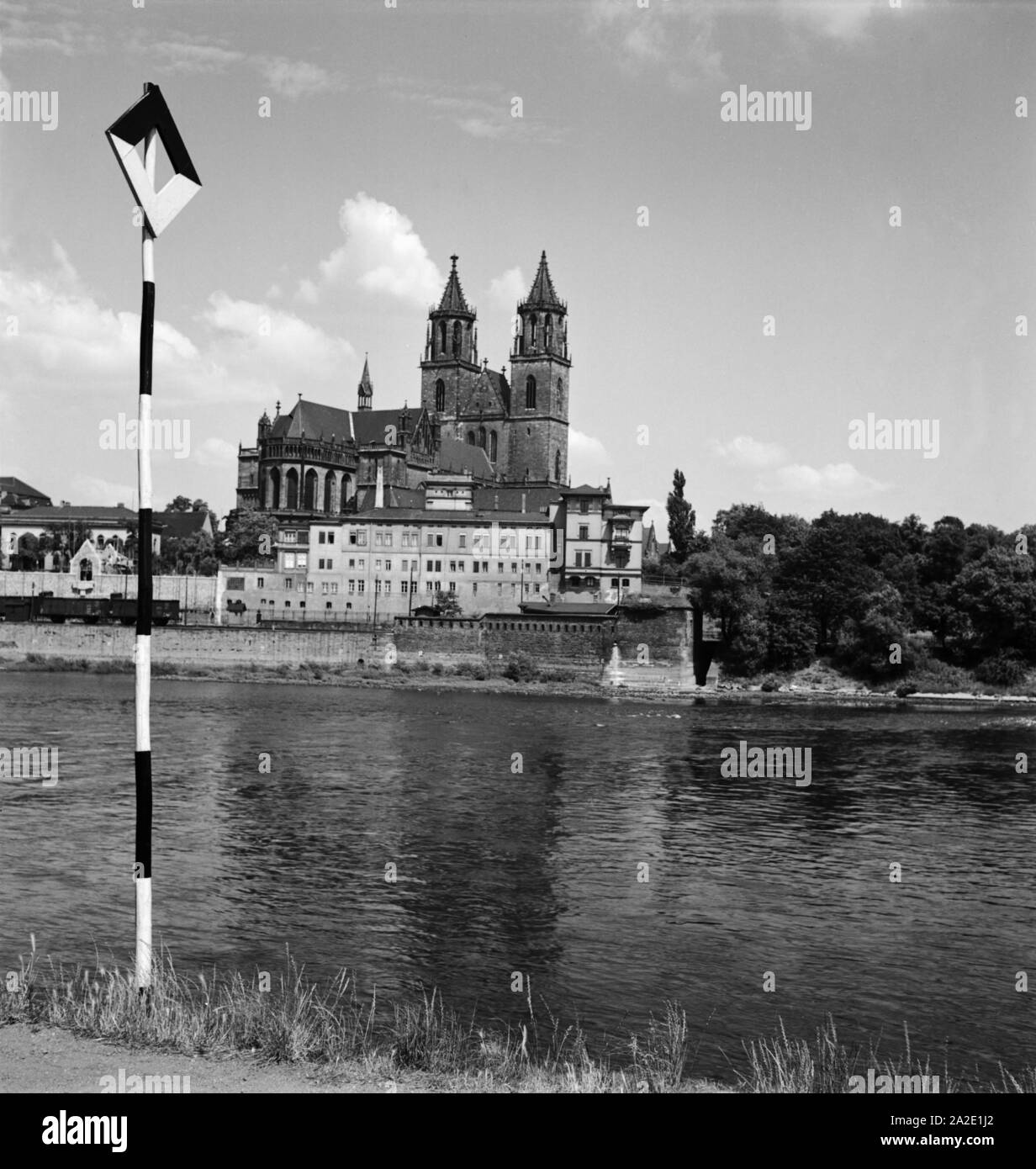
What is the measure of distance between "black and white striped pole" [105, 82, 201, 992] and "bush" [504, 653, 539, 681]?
2896 inches

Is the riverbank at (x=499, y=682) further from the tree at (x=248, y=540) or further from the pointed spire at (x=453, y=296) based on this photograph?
the pointed spire at (x=453, y=296)

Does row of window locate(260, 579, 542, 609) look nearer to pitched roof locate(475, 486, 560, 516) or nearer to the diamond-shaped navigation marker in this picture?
pitched roof locate(475, 486, 560, 516)

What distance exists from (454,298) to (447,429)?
16.2 metres

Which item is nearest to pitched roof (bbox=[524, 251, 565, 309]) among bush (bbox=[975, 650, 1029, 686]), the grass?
bush (bbox=[975, 650, 1029, 686])

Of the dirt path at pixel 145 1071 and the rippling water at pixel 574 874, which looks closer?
the dirt path at pixel 145 1071

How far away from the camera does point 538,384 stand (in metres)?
151

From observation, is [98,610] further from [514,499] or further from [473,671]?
[514,499]

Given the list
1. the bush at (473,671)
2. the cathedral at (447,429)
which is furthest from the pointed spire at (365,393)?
the bush at (473,671)

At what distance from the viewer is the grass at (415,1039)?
11047 mm

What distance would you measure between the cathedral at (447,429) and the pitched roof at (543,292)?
0.14 m

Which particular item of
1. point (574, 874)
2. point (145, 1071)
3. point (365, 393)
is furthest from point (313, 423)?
point (145, 1071)

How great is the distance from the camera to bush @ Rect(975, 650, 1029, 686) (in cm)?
8000

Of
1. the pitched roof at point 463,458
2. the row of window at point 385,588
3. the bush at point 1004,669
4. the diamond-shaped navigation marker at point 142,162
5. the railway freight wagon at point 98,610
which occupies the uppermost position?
the pitched roof at point 463,458
